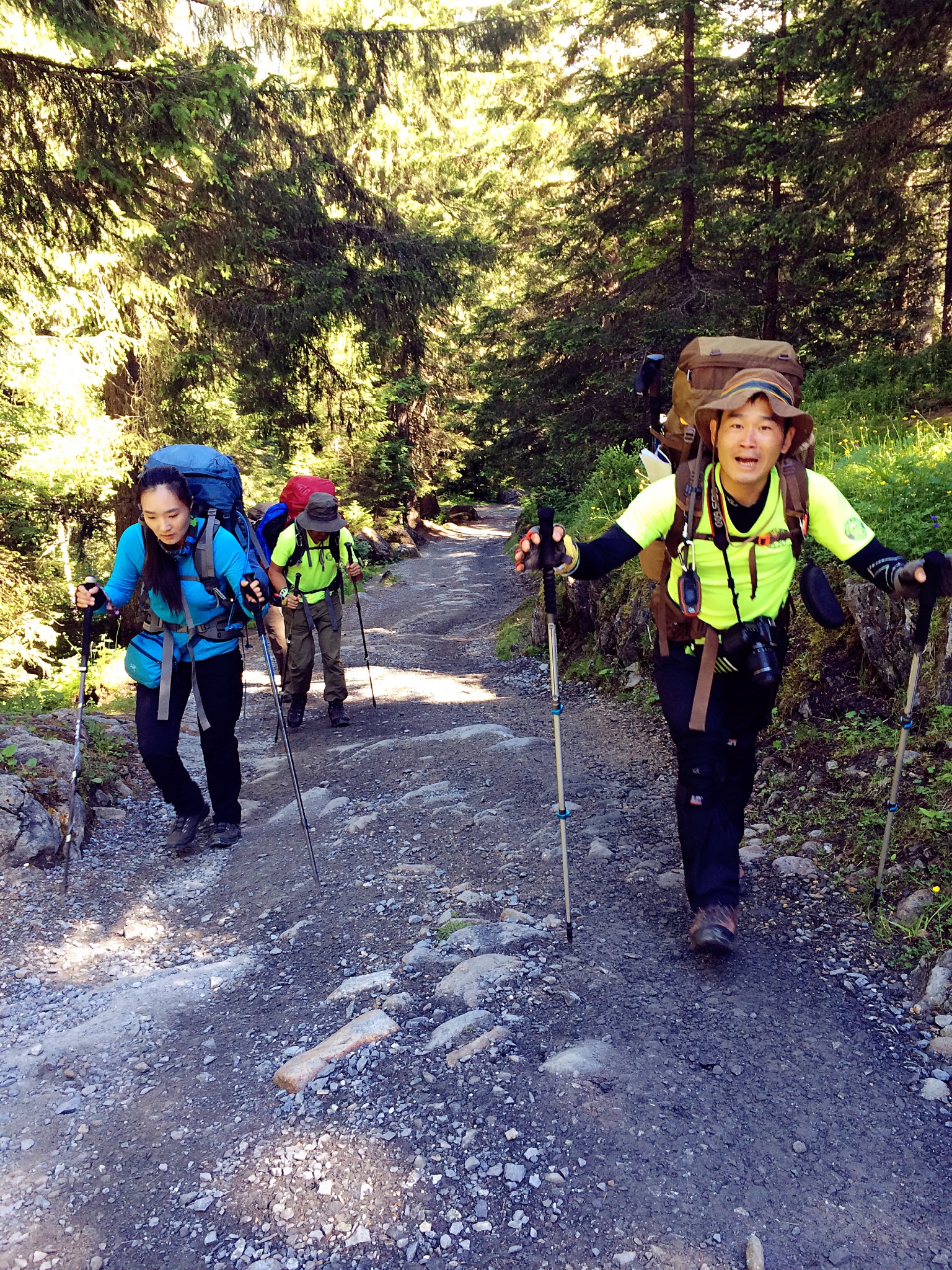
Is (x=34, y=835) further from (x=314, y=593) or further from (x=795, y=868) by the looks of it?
(x=795, y=868)

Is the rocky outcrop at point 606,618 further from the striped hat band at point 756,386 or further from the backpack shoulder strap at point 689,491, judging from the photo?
the striped hat band at point 756,386

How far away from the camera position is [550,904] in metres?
4.43

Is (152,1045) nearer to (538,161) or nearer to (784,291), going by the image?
(784,291)

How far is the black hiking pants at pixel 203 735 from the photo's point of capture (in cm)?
550

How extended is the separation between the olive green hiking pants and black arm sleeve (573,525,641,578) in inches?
223

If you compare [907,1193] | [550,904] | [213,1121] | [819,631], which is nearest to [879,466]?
[819,631]

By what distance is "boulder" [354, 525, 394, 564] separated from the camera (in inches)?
998

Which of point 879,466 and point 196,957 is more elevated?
point 879,466

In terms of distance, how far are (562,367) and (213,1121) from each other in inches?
532

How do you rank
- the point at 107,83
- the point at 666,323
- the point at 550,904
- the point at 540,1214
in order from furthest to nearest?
the point at 666,323 → the point at 107,83 → the point at 550,904 → the point at 540,1214

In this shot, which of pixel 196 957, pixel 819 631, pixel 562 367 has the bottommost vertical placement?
pixel 196 957

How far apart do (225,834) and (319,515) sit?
3.83m

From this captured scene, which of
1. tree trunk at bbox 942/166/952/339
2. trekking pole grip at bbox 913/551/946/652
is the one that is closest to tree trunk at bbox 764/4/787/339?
tree trunk at bbox 942/166/952/339

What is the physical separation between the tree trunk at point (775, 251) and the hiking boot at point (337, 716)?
9.15 m
